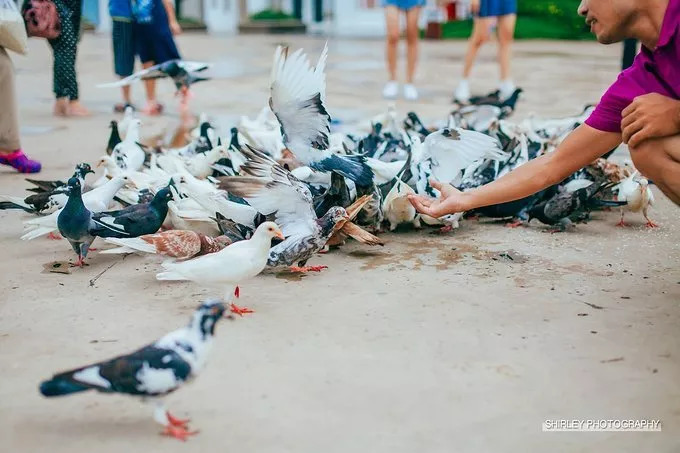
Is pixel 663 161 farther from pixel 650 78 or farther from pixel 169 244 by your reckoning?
pixel 169 244

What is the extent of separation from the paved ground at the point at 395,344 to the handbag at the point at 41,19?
2.32m

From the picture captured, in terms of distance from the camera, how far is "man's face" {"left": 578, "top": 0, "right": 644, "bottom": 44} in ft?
10.2

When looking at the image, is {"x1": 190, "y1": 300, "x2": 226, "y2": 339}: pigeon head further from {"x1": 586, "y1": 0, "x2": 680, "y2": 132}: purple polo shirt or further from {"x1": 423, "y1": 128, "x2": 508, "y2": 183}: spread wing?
{"x1": 423, "y1": 128, "x2": 508, "y2": 183}: spread wing

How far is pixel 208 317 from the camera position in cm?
239

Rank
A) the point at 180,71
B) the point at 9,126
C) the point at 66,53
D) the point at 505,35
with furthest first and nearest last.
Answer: the point at 505,35 < the point at 66,53 < the point at 180,71 < the point at 9,126

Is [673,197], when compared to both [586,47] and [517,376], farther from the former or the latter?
[586,47]

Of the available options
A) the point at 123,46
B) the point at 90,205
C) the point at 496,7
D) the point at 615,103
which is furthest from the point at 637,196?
the point at 123,46

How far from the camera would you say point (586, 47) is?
17438mm

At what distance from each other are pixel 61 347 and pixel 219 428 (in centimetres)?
83

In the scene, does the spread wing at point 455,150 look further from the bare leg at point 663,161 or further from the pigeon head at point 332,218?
the bare leg at point 663,161

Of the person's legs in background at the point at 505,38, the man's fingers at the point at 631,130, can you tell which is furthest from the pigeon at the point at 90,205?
the person's legs in background at the point at 505,38

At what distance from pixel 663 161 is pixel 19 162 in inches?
168

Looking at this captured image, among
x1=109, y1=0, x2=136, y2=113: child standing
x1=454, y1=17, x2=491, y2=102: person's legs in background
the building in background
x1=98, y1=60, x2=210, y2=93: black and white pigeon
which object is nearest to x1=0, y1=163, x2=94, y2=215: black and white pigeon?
x1=98, y1=60, x2=210, y2=93: black and white pigeon

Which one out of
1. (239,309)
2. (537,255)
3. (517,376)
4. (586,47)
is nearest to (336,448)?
(517,376)
